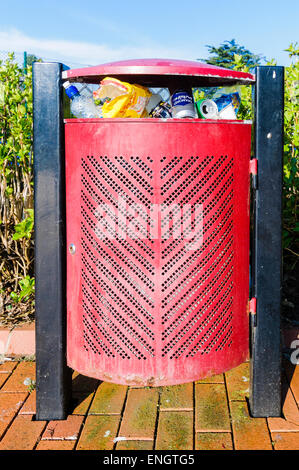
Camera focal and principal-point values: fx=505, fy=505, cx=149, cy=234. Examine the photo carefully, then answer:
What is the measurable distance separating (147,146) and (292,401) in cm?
138

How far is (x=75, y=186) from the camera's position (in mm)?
2066

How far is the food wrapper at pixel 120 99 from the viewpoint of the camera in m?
2.01

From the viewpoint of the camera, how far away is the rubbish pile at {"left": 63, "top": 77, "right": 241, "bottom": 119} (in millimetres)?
2021

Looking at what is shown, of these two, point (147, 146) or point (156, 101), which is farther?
point (156, 101)

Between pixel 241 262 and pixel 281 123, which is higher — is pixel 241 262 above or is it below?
below

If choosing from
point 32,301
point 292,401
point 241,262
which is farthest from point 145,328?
point 32,301

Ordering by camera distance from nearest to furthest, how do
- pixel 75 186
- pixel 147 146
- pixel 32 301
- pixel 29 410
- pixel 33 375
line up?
pixel 147 146 → pixel 75 186 → pixel 29 410 → pixel 33 375 → pixel 32 301

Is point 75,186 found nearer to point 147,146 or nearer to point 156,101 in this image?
point 147,146

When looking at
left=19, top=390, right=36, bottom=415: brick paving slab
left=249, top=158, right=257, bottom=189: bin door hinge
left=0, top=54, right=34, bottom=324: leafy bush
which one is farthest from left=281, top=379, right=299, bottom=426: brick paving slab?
left=0, top=54, right=34, bottom=324: leafy bush

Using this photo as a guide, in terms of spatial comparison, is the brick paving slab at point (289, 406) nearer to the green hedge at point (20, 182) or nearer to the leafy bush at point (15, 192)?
the green hedge at point (20, 182)

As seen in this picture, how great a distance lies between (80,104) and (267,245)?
3.32ft

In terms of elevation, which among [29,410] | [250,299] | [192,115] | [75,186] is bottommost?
[29,410]

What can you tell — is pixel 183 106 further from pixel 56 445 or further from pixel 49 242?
pixel 56 445

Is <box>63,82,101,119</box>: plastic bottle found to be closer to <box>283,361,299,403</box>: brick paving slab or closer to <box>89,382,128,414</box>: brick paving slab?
<box>89,382,128,414</box>: brick paving slab
